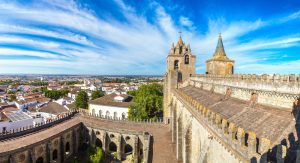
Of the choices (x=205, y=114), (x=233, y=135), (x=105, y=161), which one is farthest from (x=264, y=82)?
(x=105, y=161)

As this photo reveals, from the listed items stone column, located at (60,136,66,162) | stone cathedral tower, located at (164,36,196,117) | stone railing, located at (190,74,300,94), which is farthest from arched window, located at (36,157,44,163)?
stone railing, located at (190,74,300,94)

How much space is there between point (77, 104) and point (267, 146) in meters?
65.7

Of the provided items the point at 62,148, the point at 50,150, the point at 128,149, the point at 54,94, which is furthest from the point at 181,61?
the point at 54,94

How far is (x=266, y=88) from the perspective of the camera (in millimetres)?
13516

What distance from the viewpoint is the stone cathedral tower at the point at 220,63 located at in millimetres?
41438

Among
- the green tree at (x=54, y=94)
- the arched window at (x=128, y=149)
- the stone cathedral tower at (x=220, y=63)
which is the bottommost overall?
the arched window at (x=128, y=149)

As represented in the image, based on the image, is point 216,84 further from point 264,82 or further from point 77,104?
point 77,104

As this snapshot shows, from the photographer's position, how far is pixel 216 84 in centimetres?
2372

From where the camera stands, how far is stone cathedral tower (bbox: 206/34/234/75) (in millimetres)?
41438

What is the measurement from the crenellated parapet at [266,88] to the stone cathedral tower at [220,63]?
70.6 ft

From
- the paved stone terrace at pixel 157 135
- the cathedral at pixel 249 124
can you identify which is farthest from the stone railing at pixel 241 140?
the paved stone terrace at pixel 157 135

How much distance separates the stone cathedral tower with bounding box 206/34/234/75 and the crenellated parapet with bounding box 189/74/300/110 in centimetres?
2151

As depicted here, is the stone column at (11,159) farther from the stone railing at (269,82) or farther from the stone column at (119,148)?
the stone railing at (269,82)

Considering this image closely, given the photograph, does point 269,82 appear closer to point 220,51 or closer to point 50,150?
point 50,150
